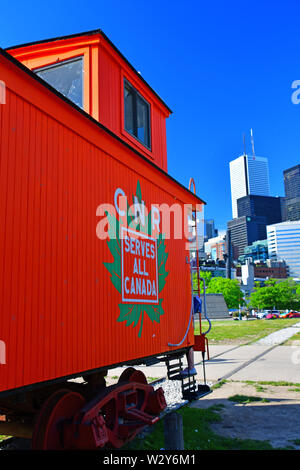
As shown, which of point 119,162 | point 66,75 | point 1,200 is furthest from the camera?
point 66,75

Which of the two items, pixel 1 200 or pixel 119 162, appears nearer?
pixel 1 200

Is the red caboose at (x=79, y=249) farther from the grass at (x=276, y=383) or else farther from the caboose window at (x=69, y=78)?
the grass at (x=276, y=383)

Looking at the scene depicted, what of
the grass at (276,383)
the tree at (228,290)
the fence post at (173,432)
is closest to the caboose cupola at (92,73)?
the fence post at (173,432)

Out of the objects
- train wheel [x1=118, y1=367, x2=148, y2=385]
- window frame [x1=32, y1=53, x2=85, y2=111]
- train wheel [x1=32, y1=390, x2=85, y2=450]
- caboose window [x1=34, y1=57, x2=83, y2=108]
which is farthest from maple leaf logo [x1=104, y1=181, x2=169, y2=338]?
caboose window [x1=34, y1=57, x2=83, y2=108]

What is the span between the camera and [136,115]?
716 centimetres

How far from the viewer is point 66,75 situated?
618 centimetres

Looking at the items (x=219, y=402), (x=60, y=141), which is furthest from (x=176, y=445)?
→ (x=219, y=402)

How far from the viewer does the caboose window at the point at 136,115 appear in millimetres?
6906

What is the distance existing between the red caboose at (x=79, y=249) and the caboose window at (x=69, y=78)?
2 cm

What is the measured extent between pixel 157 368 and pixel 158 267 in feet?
25.1

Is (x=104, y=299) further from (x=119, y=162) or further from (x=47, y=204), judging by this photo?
(x=119, y=162)

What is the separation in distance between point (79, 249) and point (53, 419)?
184cm
